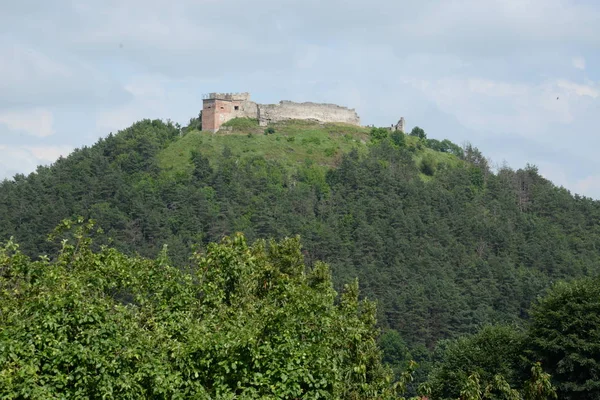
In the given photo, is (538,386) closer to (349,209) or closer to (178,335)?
(178,335)

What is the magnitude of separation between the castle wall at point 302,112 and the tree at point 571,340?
80.1m

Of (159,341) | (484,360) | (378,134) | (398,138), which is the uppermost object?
(378,134)

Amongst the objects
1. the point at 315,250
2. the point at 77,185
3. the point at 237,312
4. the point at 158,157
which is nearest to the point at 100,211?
the point at 77,185

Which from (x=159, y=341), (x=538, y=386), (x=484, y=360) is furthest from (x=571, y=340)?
(x=159, y=341)

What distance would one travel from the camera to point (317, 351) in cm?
1636

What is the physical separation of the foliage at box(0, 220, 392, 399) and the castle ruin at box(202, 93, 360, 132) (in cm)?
8823

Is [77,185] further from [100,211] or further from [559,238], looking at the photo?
[559,238]

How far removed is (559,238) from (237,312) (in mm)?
94942

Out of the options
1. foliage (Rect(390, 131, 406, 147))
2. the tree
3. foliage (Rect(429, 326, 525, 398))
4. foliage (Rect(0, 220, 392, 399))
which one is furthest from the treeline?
foliage (Rect(390, 131, 406, 147))

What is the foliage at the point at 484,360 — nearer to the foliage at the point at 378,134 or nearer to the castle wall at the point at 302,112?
the castle wall at the point at 302,112

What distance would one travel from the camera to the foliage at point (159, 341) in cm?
1578

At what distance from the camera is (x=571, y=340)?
112 feet

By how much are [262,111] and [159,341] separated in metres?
97.5

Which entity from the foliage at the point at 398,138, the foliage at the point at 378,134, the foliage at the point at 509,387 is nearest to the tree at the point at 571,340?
the foliage at the point at 509,387
